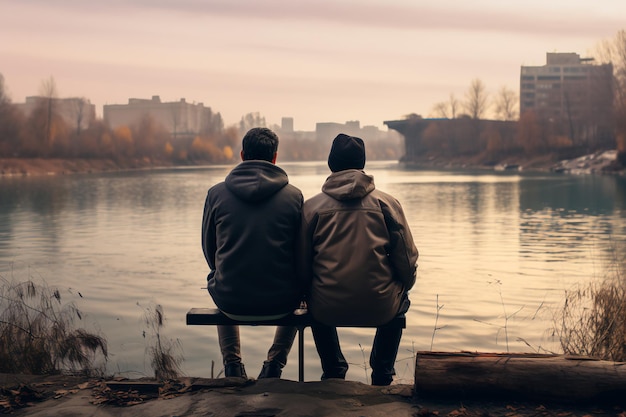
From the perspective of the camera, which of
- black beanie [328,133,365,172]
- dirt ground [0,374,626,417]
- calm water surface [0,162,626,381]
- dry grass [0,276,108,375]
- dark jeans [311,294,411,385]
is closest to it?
dirt ground [0,374,626,417]

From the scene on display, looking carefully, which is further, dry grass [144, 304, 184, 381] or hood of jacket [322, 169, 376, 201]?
dry grass [144, 304, 184, 381]

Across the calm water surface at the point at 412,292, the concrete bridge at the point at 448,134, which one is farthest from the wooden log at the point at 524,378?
the concrete bridge at the point at 448,134

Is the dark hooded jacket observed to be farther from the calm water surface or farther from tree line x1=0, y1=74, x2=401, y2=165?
tree line x1=0, y1=74, x2=401, y2=165

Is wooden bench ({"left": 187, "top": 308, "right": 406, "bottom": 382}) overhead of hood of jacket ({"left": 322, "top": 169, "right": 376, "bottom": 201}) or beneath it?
beneath

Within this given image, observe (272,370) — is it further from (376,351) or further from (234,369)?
(376,351)

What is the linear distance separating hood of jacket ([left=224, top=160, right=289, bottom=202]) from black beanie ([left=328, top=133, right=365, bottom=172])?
350 millimetres

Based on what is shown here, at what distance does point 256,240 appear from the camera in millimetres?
4719

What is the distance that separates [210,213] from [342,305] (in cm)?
105

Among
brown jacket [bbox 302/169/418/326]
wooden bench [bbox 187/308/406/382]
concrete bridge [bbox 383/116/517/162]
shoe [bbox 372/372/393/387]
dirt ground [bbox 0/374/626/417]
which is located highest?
concrete bridge [bbox 383/116/517/162]

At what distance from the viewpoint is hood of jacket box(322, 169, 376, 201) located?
4.64 m

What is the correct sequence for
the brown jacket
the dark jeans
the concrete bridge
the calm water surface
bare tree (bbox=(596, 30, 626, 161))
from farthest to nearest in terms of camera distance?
1. the concrete bridge
2. bare tree (bbox=(596, 30, 626, 161))
3. the calm water surface
4. the dark jeans
5. the brown jacket

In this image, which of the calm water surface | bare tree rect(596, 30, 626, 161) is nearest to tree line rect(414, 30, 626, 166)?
bare tree rect(596, 30, 626, 161)

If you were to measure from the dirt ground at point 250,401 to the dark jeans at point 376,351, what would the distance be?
26 cm

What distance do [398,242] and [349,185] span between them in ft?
1.56
